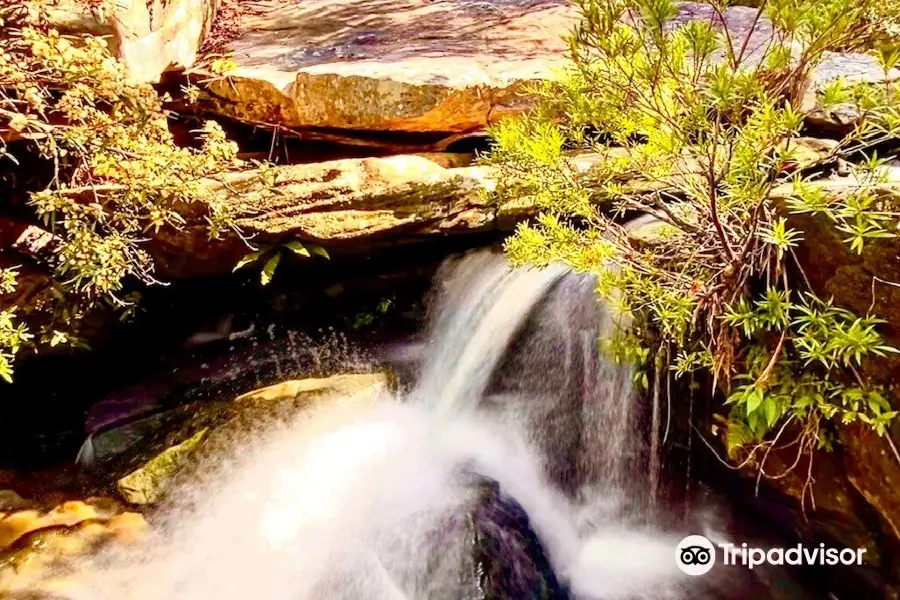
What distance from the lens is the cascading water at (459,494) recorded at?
407 centimetres

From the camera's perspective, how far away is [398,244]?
19.3ft

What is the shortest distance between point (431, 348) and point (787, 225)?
385cm

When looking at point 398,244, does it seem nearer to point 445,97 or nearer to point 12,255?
point 445,97

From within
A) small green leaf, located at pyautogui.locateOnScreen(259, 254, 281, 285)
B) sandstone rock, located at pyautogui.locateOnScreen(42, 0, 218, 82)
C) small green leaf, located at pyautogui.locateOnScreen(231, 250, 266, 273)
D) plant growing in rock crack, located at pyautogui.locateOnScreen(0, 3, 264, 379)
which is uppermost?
sandstone rock, located at pyautogui.locateOnScreen(42, 0, 218, 82)

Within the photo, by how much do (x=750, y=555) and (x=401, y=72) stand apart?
5.01 meters

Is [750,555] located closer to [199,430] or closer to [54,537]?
[199,430]

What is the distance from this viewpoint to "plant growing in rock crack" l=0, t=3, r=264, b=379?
3.73 m

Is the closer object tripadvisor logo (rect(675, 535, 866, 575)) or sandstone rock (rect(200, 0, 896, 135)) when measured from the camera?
tripadvisor logo (rect(675, 535, 866, 575))

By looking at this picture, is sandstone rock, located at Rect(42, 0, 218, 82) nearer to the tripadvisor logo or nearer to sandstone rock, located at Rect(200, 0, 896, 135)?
sandstone rock, located at Rect(200, 0, 896, 135)

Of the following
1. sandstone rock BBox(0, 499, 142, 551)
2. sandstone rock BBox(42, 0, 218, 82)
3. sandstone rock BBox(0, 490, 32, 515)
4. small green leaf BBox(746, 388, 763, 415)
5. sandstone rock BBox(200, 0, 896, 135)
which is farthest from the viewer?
sandstone rock BBox(200, 0, 896, 135)

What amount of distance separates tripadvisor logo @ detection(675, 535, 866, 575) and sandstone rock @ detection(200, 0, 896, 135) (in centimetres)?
357

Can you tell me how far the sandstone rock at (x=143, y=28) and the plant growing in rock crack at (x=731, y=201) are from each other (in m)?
3.10

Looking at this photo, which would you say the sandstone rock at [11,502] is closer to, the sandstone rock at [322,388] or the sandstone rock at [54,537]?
the sandstone rock at [54,537]

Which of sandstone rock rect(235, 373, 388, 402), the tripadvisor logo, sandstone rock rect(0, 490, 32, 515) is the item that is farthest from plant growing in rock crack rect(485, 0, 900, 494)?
sandstone rock rect(0, 490, 32, 515)
